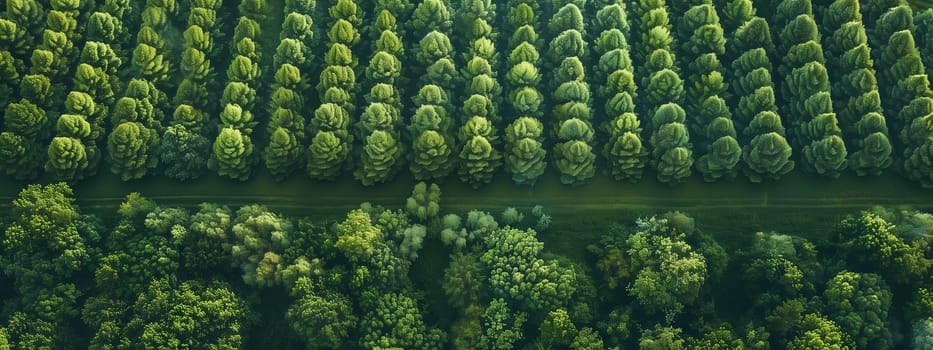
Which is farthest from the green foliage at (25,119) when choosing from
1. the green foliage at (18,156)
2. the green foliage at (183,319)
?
the green foliage at (183,319)

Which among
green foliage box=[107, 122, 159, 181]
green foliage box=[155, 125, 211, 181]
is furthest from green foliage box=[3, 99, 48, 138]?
green foliage box=[155, 125, 211, 181]

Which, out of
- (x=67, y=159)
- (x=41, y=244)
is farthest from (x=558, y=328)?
(x=67, y=159)

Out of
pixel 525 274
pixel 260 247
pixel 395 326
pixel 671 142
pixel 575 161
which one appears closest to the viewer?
pixel 395 326

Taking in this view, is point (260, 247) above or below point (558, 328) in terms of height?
above

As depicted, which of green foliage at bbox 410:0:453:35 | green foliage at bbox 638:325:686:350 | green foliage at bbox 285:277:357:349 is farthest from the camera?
green foliage at bbox 410:0:453:35

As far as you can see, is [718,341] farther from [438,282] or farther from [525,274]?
[438,282]

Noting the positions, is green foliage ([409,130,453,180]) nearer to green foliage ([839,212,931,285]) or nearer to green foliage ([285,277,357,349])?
green foliage ([285,277,357,349])
